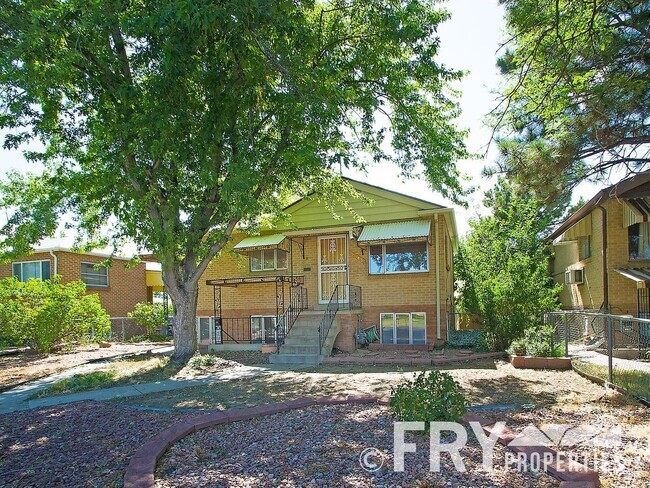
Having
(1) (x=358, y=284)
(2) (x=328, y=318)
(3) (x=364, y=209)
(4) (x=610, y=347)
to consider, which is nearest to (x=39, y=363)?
(2) (x=328, y=318)

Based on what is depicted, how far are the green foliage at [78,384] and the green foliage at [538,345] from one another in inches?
343

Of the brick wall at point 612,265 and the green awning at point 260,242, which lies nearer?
the brick wall at point 612,265

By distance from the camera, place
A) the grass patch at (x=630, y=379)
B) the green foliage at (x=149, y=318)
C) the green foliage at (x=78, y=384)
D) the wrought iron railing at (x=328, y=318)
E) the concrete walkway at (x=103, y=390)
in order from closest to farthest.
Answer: the grass patch at (x=630, y=379)
the concrete walkway at (x=103, y=390)
the green foliage at (x=78, y=384)
the wrought iron railing at (x=328, y=318)
the green foliage at (x=149, y=318)

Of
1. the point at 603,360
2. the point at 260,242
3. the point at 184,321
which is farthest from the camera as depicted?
the point at 260,242

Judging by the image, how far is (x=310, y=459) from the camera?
4070 mm

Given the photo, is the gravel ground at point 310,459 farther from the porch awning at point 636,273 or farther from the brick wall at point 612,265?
the brick wall at point 612,265

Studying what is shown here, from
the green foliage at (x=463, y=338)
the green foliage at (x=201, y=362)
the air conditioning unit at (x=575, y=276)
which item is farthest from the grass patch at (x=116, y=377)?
the air conditioning unit at (x=575, y=276)

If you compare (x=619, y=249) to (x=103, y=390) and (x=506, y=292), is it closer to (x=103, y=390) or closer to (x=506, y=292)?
(x=506, y=292)

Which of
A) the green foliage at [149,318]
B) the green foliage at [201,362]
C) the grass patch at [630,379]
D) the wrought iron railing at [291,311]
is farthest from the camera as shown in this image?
the green foliage at [149,318]

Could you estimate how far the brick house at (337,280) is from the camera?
44.5 ft

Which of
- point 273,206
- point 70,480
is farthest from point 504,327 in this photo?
point 70,480

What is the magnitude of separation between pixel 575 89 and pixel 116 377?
1050 cm

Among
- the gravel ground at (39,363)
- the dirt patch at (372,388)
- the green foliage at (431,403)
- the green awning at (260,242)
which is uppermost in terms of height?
the green awning at (260,242)

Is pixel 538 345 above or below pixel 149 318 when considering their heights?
above
